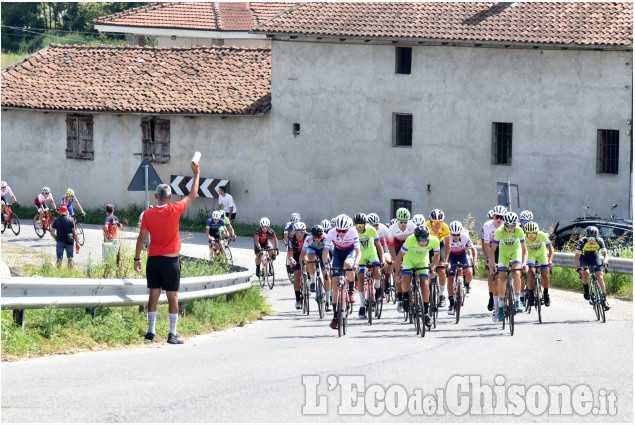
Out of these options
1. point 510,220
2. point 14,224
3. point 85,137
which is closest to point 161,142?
point 85,137

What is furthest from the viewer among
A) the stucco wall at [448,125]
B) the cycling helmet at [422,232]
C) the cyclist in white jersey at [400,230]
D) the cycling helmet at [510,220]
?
the stucco wall at [448,125]

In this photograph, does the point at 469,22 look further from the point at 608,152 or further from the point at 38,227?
the point at 38,227

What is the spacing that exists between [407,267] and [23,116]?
28.7m

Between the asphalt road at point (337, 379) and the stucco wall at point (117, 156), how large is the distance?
22697 mm

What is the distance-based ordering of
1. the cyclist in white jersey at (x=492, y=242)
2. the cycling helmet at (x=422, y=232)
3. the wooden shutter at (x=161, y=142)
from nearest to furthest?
1. the cycling helmet at (x=422, y=232)
2. the cyclist in white jersey at (x=492, y=242)
3. the wooden shutter at (x=161, y=142)

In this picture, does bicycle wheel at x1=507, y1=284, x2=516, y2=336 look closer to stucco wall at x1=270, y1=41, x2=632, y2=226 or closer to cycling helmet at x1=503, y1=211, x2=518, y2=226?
cycling helmet at x1=503, y1=211, x2=518, y2=226

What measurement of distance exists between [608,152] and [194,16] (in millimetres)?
25404

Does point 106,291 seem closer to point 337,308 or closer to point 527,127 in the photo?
point 337,308

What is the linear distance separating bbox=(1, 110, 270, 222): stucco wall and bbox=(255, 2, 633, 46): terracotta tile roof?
12.7ft

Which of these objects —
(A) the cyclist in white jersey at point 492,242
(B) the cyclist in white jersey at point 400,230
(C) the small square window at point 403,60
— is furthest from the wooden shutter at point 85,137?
→ (A) the cyclist in white jersey at point 492,242

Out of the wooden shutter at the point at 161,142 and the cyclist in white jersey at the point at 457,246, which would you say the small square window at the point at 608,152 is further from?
the cyclist in white jersey at the point at 457,246

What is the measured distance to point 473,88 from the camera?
37000 millimetres

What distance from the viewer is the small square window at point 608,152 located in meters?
35.7

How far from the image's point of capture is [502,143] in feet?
122
